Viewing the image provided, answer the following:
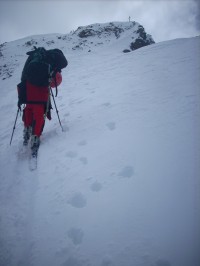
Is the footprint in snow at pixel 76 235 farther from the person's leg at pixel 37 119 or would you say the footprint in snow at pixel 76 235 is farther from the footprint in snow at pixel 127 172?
the person's leg at pixel 37 119

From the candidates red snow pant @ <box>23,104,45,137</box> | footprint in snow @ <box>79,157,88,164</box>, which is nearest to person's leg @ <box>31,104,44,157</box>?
red snow pant @ <box>23,104,45,137</box>

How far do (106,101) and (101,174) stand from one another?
3.34m

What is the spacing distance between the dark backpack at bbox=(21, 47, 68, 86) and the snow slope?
58.9 inches

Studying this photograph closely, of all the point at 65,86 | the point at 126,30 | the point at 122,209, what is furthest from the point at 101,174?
the point at 126,30

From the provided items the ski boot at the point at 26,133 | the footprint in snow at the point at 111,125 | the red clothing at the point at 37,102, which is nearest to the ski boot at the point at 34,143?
the red clothing at the point at 37,102

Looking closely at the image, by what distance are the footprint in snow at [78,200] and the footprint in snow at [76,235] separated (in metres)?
0.37

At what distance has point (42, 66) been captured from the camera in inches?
176

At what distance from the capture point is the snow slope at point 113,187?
102 inches

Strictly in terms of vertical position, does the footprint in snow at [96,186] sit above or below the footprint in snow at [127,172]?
below

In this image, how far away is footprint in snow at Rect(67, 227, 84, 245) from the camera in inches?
110

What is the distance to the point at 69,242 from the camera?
2787 mm

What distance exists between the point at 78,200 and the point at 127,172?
949mm

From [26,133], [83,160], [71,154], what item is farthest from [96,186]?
[26,133]

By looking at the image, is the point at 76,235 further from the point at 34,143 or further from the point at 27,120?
the point at 27,120
